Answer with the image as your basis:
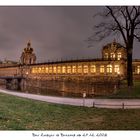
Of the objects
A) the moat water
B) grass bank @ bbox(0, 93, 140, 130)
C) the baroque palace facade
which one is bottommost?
the moat water

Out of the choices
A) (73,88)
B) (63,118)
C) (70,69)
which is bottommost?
(73,88)

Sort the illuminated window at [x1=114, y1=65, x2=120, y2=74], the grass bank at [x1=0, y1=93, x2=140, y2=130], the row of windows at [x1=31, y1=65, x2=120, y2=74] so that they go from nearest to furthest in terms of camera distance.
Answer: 1. the grass bank at [x1=0, y1=93, x2=140, y2=130]
2. the illuminated window at [x1=114, y1=65, x2=120, y2=74]
3. the row of windows at [x1=31, y1=65, x2=120, y2=74]

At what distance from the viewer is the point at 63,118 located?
8.30 metres

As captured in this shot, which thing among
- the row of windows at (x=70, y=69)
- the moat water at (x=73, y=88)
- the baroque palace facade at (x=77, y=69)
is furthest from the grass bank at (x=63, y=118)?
the row of windows at (x=70, y=69)

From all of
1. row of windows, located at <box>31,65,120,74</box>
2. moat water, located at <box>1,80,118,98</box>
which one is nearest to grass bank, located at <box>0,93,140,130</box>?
moat water, located at <box>1,80,118,98</box>

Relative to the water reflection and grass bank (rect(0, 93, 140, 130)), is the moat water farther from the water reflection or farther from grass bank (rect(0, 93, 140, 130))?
grass bank (rect(0, 93, 140, 130))

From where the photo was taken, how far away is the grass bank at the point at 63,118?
7410mm

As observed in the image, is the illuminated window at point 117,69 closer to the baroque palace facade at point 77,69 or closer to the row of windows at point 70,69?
the baroque palace facade at point 77,69

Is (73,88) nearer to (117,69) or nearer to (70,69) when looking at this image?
(117,69)

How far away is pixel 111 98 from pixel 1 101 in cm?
495

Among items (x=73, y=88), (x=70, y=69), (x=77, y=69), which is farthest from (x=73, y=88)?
(x=70, y=69)

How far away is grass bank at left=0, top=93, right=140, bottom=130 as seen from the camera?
741cm
